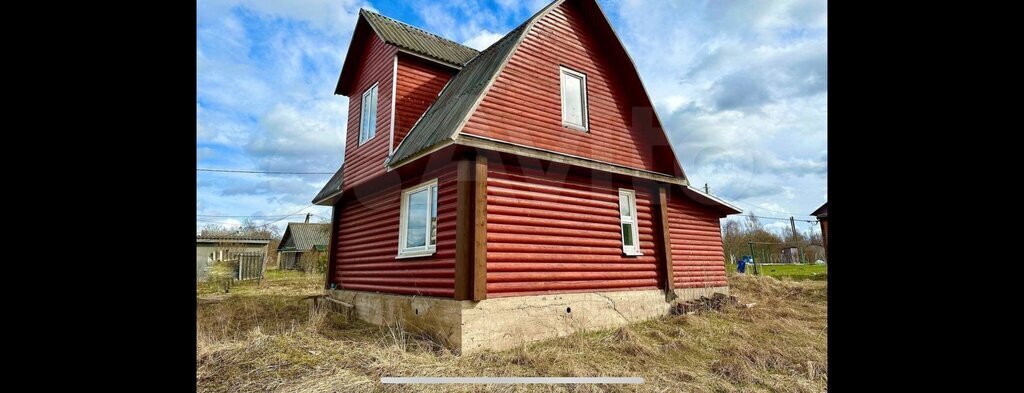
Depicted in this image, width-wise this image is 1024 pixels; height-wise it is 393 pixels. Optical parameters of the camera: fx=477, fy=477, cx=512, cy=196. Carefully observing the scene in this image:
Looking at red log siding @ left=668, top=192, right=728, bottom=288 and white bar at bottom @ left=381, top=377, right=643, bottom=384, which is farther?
red log siding @ left=668, top=192, right=728, bottom=288

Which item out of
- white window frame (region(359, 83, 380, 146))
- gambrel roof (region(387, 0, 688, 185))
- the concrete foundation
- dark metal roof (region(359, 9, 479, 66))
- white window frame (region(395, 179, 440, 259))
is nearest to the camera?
the concrete foundation

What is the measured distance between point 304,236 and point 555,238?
45.5 meters

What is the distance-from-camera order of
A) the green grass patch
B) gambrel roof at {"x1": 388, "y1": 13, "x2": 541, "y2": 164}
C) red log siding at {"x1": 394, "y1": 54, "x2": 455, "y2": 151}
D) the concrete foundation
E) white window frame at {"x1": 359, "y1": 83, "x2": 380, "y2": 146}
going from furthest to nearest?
1. the green grass patch
2. white window frame at {"x1": 359, "y1": 83, "x2": 380, "y2": 146}
3. red log siding at {"x1": 394, "y1": 54, "x2": 455, "y2": 151}
4. gambrel roof at {"x1": 388, "y1": 13, "x2": 541, "y2": 164}
5. the concrete foundation

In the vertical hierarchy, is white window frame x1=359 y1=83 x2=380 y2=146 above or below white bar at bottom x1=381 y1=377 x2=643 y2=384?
above

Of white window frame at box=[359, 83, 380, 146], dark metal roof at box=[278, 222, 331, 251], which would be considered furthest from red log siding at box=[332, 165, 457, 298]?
dark metal roof at box=[278, 222, 331, 251]

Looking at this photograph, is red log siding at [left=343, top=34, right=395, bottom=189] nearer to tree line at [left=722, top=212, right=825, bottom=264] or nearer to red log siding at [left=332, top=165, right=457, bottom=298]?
red log siding at [left=332, top=165, right=457, bottom=298]

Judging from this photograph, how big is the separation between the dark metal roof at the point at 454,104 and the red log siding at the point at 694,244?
19.0ft

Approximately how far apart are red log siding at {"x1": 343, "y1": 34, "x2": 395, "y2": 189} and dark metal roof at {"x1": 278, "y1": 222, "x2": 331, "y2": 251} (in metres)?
37.8

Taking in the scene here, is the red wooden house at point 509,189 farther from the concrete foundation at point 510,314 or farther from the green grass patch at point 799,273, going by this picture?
the green grass patch at point 799,273

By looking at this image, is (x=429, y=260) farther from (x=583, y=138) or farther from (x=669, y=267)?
(x=669, y=267)

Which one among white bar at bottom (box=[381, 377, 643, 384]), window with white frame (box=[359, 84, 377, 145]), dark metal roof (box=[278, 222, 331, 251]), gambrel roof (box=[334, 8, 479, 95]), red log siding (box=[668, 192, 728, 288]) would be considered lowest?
white bar at bottom (box=[381, 377, 643, 384])

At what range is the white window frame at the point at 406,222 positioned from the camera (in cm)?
881

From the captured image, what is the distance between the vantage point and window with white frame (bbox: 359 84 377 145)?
11430 mm
